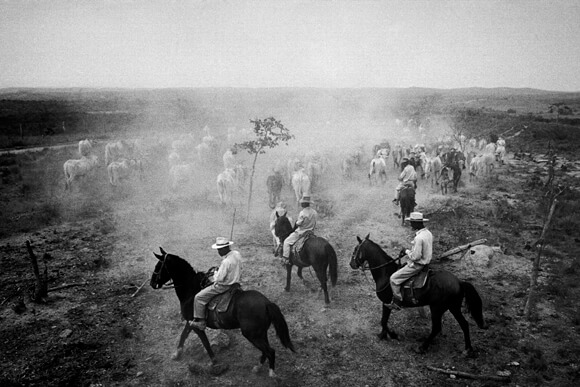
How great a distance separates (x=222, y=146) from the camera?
3209cm

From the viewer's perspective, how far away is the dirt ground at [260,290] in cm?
641

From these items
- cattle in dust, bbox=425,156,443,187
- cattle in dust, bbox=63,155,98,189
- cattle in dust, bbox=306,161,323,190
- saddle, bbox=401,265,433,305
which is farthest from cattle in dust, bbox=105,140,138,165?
saddle, bbox=401,265,433,305

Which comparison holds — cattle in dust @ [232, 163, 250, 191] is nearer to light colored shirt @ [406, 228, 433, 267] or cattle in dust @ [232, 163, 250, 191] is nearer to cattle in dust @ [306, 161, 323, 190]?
cattle in dust @ [306, 161, 323, 190]

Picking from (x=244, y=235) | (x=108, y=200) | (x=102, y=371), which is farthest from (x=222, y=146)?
(x=102, y=371)

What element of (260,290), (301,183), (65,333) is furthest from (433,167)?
(65,333)

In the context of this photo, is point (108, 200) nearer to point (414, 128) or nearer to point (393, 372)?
point (393, 372)

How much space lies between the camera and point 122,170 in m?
19.5

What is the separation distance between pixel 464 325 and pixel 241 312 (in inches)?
168

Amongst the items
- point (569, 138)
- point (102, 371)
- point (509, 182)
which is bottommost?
point (102, 371)

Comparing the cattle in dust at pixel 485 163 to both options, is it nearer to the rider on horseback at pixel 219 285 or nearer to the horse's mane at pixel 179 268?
the rider on horseback at pixel 219 285

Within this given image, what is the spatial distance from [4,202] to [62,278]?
31.1ft

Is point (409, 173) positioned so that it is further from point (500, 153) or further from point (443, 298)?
point (500, 153)

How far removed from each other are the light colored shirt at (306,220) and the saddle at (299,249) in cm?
13

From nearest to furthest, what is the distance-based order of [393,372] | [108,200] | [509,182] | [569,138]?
[393,372], [108,200], [509,182], [569,138]
